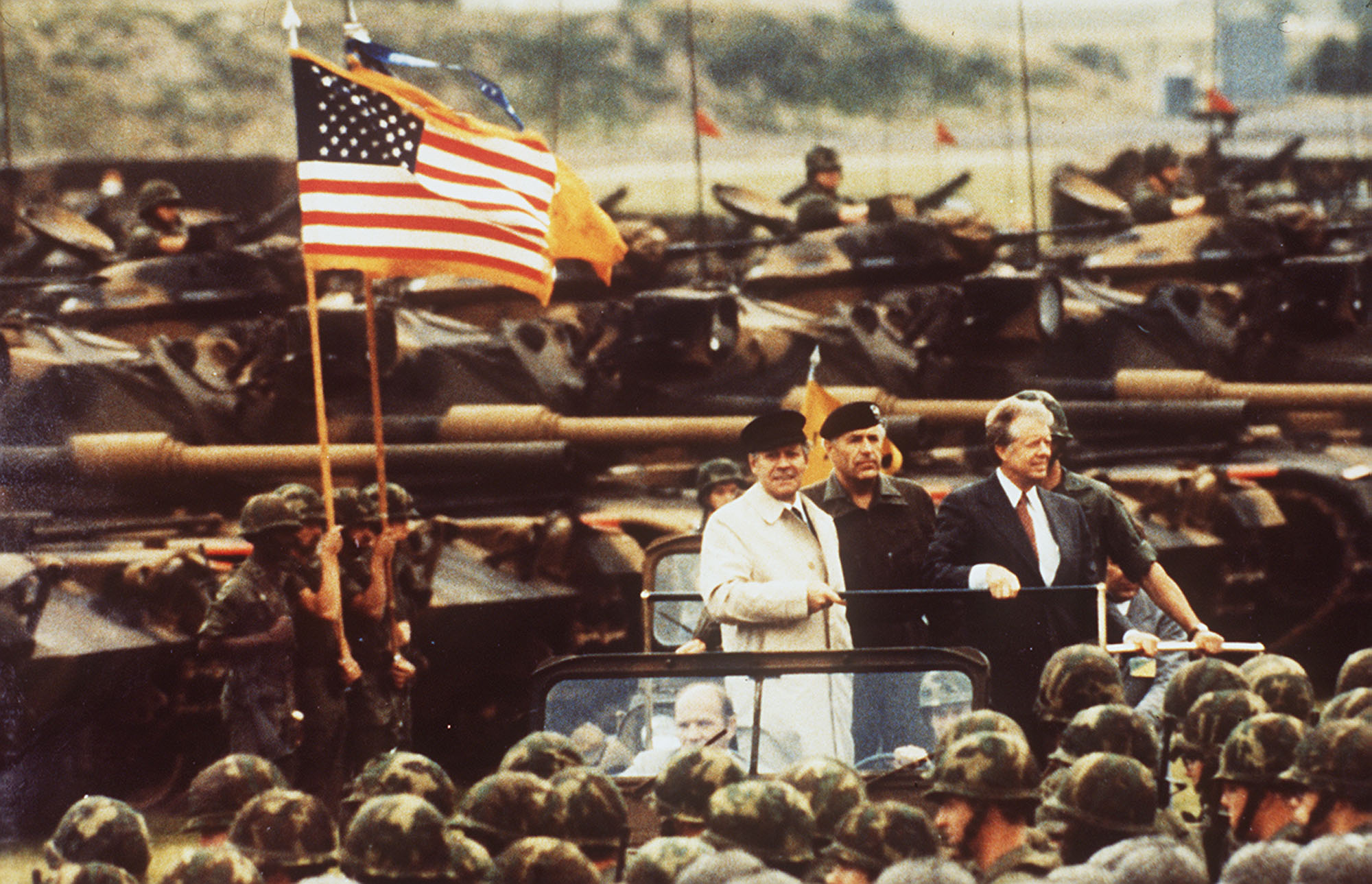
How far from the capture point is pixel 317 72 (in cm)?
607

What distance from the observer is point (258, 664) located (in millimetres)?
6219

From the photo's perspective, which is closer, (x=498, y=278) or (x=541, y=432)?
(x=498, y=278)

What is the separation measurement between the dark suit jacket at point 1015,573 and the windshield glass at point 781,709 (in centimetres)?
61

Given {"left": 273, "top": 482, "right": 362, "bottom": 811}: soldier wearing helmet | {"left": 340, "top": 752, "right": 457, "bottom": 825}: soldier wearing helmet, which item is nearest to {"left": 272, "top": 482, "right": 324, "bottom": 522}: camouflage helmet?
{"left": 273, "top": 482, "right": 362, "bottom": 811}: soldier wearing helmet

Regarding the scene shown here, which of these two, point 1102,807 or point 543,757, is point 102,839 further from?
point 1102,807

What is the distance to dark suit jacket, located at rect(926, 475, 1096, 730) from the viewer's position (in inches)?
197

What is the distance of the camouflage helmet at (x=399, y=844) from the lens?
A: 364 centimetres

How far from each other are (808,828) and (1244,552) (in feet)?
29.6

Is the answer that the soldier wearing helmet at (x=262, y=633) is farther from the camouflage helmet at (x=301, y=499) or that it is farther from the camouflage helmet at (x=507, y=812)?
the camouflage helmet at (x=507, y=812)

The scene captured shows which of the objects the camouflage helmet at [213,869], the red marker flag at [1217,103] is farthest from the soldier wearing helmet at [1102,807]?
the red marker flag at [1217,103]

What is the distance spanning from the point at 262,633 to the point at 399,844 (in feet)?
8.64

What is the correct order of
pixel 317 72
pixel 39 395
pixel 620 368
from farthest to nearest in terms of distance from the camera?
pixel 620 368, pixel 39 395, pixel 317 72

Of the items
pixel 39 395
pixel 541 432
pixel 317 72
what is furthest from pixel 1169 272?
pixel 317 72

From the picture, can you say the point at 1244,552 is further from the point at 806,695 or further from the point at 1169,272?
the point at 806,695
